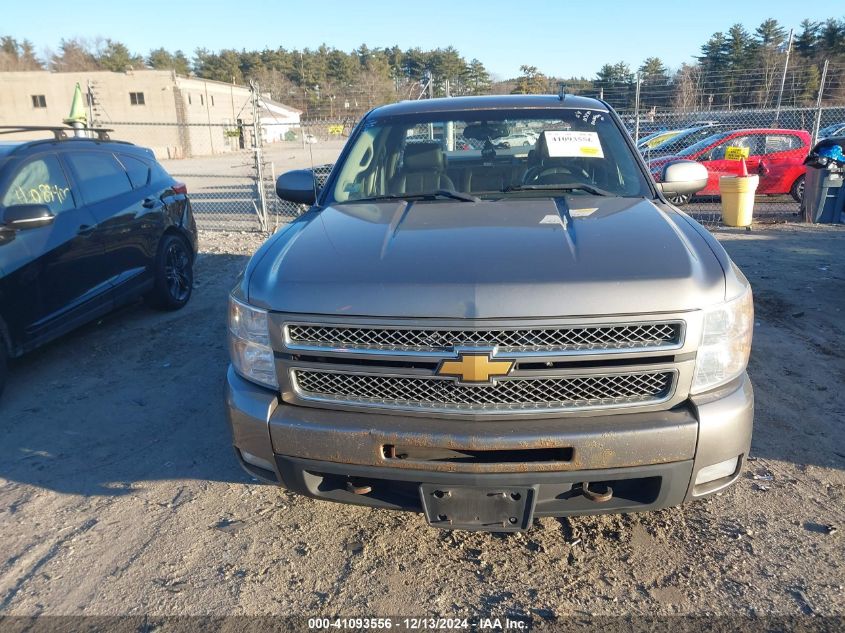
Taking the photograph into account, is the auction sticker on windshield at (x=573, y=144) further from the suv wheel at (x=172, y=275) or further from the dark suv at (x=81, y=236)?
the suv wheel at (x=172, y=275)

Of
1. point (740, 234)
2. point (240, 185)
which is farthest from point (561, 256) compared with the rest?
point (240, 185)

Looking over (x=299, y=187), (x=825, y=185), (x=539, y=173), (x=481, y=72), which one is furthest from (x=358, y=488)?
(x=481, y=72)

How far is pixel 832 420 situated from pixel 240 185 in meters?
18.6

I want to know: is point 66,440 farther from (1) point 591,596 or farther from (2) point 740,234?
(2) point 740,234

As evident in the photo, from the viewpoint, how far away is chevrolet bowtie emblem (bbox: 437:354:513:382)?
2299 mm

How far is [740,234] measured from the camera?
10422mm

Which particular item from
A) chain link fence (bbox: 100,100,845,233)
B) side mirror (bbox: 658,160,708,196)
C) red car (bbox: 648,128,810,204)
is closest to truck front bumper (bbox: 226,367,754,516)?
side mirror (bbox: 658,160,708,196)

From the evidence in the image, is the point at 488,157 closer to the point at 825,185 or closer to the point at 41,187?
the point at 41,187

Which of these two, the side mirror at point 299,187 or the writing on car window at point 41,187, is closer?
the side mirror at point 299,187

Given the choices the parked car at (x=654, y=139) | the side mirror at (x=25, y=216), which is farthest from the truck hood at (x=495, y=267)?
the parked car at (x=654, y=139)

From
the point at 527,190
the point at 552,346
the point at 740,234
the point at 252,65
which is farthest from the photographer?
the point at 252,65

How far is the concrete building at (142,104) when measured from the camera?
51.1 m

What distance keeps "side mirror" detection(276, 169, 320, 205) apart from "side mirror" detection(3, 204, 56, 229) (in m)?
1.89

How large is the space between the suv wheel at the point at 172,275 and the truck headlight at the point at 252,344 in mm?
4131
